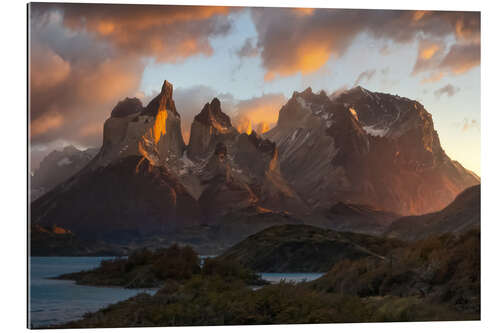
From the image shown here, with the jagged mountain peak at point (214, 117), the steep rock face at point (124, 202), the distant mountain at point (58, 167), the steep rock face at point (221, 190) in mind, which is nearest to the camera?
the distant mountain at point (58, 167)

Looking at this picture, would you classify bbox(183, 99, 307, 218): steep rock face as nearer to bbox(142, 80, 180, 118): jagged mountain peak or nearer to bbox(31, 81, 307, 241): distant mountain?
bbox(31, 81, 307, 241): distant mountain

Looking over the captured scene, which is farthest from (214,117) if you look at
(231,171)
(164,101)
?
(231,171)

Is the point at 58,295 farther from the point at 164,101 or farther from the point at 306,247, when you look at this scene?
the point at 306,247

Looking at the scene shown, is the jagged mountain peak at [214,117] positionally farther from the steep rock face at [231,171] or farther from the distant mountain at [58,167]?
the distant mountain at [58,167]

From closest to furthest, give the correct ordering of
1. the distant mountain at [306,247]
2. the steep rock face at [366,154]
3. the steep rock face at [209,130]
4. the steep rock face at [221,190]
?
the steep rock face at [209,130]
the distant mountain at [306,247]
the steep rock face at [366,154]
the steep rock face at [221,190]

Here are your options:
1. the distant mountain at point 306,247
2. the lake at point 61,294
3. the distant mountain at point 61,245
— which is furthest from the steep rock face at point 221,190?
the lake at point 61,294
